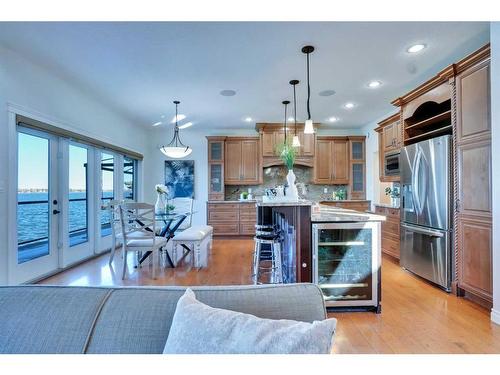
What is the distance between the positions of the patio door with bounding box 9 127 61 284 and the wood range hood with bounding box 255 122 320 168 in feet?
13.2

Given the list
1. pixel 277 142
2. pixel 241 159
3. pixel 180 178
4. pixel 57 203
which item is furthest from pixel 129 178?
pixel 277 142

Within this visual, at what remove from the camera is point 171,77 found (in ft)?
12.1

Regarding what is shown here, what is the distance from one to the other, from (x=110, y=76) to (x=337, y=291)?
372 centimetres

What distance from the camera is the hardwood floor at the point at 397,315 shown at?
2.02m

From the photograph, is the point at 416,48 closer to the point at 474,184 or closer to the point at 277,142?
the point at 474,184

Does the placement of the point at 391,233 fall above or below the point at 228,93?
below

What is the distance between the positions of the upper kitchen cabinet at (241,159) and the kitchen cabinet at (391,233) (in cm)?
303

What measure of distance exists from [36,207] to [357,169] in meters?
6.16

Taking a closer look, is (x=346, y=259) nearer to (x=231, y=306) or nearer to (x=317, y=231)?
(x=317, y=231)

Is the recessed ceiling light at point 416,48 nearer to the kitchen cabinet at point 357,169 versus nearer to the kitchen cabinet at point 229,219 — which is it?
the kitchen cabinet at point 357,169

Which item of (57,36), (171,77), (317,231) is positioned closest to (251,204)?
(171,77)

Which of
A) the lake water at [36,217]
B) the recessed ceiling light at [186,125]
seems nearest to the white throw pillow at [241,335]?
the lake water at [36,217]

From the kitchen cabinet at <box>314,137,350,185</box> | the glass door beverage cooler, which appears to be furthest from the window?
the glass door beverage cooler

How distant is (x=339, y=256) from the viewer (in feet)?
8.65
